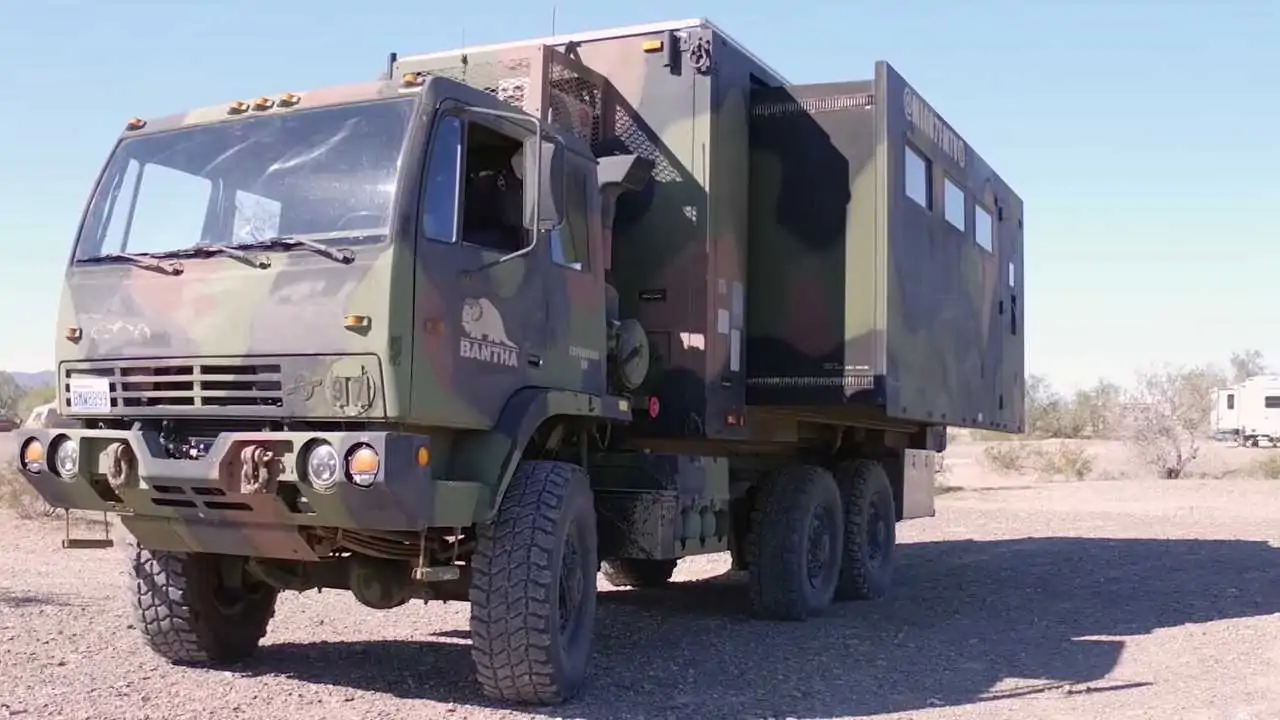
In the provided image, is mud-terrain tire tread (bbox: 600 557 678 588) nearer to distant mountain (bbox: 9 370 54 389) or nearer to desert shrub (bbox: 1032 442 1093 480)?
distant mountain (bbox: 9 370 54 389)

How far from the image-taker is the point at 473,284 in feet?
21.1

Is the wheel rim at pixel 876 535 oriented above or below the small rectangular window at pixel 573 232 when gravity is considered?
below

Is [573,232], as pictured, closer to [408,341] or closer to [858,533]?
[408,341]

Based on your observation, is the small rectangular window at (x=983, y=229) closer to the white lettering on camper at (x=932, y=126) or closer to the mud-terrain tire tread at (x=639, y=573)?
the white lettering on camper at (x=932, y=126)

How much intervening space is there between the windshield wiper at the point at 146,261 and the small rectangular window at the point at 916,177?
5.08 meters

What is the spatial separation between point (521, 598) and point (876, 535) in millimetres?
6107

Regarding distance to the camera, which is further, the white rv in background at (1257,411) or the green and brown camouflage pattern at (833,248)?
the white rv in background at (1257,411)

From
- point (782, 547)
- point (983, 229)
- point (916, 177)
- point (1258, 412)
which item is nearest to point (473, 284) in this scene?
point (782, 547)

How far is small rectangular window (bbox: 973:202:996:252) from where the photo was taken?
39.3 ft

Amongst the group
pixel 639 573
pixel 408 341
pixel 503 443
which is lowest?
pixel 639 573

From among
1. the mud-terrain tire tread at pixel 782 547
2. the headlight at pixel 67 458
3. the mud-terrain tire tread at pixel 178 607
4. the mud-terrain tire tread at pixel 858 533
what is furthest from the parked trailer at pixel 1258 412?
the headlight at pixel 67 458

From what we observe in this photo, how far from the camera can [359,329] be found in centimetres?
595

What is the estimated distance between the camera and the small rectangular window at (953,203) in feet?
35.7

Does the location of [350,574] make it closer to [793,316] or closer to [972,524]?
[793,316]
